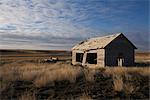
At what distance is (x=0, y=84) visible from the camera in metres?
11.0

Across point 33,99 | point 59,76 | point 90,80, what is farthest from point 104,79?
point 33,99

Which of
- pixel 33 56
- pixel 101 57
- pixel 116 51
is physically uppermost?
pixel 116 51

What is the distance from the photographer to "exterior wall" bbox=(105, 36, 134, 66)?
86.6 ft

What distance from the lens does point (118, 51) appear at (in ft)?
88.2

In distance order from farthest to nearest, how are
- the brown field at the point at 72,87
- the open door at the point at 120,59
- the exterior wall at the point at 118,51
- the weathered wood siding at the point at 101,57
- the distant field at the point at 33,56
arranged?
the distant field at the point at 33,56, the open door at the point at 120,59, the exterior wall at the point at 118,51, the weathered wood siding at the point at 101,57, the brown field at the point at 72,87

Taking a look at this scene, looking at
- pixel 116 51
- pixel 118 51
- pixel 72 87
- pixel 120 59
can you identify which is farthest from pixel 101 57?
pixel 72 87

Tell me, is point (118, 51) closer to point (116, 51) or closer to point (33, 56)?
point (116, 51)

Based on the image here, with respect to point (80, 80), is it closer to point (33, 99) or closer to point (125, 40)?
point (33, 99)

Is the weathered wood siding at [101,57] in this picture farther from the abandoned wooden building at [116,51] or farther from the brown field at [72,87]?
the brown field at [72,87]

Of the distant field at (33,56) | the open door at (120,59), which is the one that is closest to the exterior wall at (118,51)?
the open door at (120,59)

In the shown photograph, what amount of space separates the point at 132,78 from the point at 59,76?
3884 millimetres

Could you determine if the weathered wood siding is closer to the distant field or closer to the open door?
the open door

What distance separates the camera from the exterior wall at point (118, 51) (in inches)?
1040

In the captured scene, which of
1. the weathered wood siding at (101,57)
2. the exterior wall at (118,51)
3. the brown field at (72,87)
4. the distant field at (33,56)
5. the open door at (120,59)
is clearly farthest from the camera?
the distant field at (33,56)
